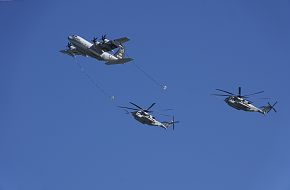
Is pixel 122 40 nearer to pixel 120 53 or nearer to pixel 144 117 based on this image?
pixel 120 53

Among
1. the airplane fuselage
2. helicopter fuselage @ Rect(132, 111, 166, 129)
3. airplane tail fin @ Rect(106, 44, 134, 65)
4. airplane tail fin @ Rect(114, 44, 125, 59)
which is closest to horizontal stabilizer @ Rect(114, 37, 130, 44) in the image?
airplane tail fin @ Rect(106, 44, 134, 65)

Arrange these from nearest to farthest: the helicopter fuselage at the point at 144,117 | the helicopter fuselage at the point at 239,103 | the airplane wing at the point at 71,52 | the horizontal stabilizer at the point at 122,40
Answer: the horizontal stabilizer at the point at 122,40, the airplane wing at the point at 71,52, the helicopter fuselage at the point at 144,117, the helicopter fuselage at the point at 239,103

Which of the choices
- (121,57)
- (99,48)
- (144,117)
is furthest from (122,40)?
Result: (144,117)

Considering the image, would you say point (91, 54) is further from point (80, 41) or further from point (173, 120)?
point (173, 120)

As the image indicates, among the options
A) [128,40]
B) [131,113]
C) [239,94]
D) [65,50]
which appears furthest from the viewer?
[239,94]

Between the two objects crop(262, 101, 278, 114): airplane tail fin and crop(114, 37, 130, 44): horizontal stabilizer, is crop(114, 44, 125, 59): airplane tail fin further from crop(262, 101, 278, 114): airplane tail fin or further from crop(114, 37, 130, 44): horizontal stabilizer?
crop(262, 101, 278, 114): airplane tail fin

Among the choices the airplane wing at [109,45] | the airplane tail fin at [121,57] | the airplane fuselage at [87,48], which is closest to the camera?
the airplane wing at [109,45]

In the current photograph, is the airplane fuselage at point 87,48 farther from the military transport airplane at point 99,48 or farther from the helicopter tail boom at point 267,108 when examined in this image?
the helicopter tail boom at point 267,108

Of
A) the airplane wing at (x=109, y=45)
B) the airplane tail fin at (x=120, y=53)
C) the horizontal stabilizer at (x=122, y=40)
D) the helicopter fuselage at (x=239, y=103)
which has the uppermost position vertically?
the helicopter fuselage at (x=239, y=103)

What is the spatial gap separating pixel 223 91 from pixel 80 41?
110ft

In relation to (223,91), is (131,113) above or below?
below

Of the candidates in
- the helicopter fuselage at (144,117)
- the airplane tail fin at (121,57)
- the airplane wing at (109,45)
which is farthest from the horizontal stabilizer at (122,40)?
the helicopter fuselage at (144,117)

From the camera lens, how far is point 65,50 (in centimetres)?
11662

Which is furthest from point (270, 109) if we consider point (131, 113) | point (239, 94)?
point (131, 113)
